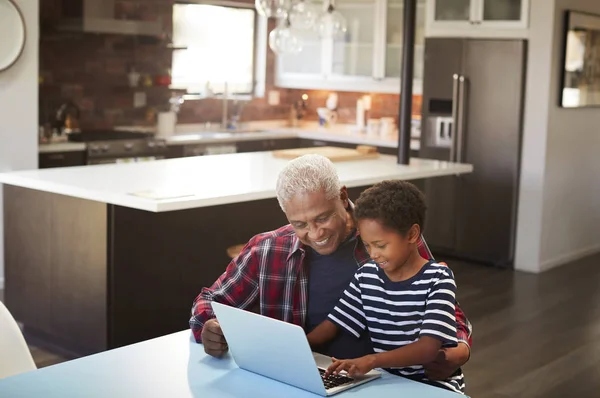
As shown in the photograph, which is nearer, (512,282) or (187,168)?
(187,168)

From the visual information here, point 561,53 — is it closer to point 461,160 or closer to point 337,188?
point 461,160

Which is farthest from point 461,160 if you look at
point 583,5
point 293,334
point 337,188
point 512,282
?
point 293,334

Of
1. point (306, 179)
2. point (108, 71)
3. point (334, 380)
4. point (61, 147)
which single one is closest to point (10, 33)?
point (61, 147)

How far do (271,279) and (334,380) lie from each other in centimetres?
55

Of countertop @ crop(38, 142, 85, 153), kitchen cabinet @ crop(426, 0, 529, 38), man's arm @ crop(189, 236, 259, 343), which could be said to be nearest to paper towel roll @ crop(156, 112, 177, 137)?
countertop @ crop(38, 142, 85, 153)

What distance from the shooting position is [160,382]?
2.14 metres

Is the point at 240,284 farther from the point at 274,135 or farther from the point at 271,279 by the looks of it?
the point at 274,135

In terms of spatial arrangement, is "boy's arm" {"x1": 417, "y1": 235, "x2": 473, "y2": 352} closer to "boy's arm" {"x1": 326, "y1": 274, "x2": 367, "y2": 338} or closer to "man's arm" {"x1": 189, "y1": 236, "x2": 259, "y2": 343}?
"boy's arm" {"x1": 326, "y1": 274, "x2": 367, "y2": 338}

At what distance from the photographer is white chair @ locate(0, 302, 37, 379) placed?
8.07 feet

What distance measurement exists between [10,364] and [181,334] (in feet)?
1.54

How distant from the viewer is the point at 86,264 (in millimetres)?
4383

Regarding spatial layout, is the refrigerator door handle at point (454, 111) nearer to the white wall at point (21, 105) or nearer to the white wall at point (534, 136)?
the white wall at point (534, 136)

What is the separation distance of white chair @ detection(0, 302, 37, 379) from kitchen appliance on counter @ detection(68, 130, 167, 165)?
4.03 m

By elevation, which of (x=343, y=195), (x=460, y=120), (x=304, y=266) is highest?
(x=460, y=120)
